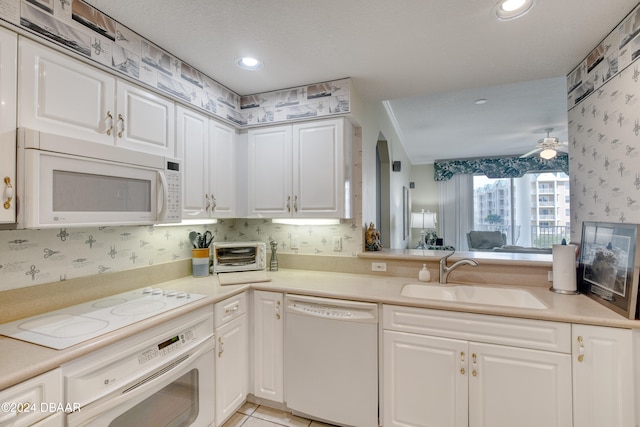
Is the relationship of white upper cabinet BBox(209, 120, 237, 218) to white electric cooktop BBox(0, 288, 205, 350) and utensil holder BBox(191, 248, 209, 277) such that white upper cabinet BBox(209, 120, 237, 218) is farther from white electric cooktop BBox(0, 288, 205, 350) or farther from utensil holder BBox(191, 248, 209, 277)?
white electric cooktop BBox(0, 288, 205, 350)

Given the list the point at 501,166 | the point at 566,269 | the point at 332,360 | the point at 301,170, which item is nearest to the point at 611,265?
the point at 566,269

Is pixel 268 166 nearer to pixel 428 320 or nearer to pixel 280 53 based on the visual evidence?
pixel 280 53

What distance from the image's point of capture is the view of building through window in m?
6.33

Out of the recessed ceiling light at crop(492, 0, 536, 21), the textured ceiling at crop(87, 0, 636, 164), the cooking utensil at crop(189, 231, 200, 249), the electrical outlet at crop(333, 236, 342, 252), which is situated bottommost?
the electrical outlet at crop(333, 236, 342, 252)

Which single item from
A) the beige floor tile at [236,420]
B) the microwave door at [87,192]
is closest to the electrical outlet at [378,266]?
the beige floor tile at [236,420]

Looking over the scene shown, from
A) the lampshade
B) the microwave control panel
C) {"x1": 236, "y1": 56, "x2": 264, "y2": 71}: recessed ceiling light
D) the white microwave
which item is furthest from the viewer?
the lampshade

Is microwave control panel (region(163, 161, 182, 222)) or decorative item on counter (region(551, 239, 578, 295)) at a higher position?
microwave control panel (region(163, 161, 182, 222))

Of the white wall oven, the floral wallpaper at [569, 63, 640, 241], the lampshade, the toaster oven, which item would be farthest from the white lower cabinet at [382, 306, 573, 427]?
the lampshade

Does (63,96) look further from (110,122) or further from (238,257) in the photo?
(238,257)

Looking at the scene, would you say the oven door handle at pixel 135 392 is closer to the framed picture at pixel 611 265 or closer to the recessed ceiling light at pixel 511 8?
the framed picture at pixel 611 265

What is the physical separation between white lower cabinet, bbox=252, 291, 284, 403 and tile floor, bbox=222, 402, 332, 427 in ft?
0.34

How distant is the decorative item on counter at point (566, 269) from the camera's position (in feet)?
5.92

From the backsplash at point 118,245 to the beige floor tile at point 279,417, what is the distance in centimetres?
121

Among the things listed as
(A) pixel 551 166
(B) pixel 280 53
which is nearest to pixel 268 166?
(B) pixel 280 53
